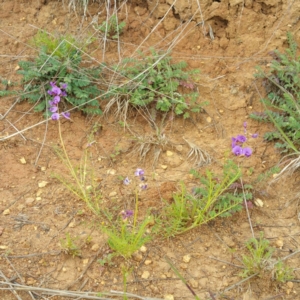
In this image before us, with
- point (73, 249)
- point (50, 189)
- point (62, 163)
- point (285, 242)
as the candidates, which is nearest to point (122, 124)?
point (62, 163)

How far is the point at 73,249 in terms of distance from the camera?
2.07m

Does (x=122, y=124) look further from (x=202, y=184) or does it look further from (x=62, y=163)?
(x=202, y=184)

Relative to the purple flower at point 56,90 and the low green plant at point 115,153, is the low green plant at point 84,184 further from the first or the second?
the purple flower at point 56,90

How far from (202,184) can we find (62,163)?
31.5 inches

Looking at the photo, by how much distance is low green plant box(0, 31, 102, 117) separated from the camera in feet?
8.87

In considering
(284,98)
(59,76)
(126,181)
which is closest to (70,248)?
(126,181)

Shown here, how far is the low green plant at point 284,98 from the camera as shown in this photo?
258cm

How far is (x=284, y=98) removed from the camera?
279 centimetres

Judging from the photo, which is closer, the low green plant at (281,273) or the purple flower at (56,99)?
the low green plant at (281,273)

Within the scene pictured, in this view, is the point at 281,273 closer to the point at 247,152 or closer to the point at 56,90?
the point at 247,152

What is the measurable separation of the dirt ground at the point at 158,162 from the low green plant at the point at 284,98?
8 centimetres

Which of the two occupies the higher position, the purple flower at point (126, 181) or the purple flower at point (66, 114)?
the purple flower at point (66, 114)

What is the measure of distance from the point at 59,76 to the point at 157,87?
601 millimetres

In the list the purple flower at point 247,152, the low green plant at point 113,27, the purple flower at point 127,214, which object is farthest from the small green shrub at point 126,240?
the low green plant at point 113,27
